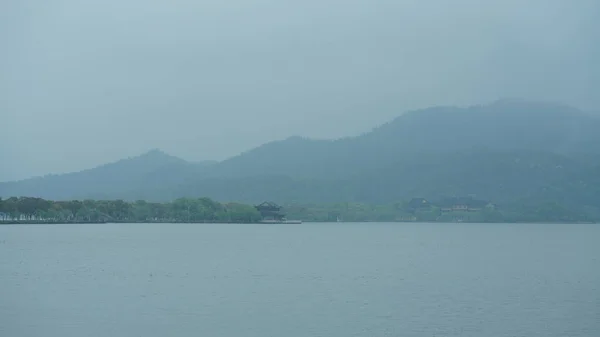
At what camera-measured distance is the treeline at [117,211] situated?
119 metres

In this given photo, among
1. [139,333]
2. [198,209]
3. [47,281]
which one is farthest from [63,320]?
[198,209]

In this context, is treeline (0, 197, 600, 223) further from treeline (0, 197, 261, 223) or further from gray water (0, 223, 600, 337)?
gray water (0, 223, 600, 337)

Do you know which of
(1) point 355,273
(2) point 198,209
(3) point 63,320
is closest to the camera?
(3) point 63,320

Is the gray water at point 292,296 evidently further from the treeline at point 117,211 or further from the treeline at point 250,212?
the treeline at point 250,212

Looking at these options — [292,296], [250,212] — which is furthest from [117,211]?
[292,296]

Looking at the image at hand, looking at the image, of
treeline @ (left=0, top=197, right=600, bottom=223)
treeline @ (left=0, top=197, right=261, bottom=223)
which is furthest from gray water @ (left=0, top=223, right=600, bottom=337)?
treeline @ (left=0, top=197, right=600, bottom=223)

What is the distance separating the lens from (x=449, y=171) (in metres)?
196

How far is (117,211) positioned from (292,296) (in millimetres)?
106745

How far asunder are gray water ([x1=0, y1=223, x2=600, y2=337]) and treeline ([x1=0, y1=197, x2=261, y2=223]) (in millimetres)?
72129

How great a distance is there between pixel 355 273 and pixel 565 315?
14599mm

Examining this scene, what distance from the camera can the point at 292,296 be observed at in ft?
98.1

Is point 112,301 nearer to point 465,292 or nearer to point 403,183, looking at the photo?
point 465,292

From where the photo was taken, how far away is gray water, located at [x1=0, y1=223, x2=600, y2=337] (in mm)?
22922

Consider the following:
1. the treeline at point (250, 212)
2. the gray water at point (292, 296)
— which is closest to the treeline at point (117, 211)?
the treeline at point (250, 212)
